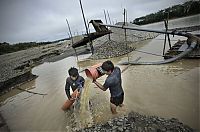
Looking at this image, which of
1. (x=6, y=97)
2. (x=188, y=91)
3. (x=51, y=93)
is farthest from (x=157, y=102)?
(x=6, y=97)

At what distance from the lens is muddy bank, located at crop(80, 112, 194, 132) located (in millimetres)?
3676

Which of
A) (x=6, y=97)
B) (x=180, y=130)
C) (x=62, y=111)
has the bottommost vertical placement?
(x=6, y=97)

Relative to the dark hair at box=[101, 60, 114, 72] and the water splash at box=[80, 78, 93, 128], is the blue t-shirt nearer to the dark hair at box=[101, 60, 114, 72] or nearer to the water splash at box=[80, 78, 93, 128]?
the dark hair at box=[101, 60, 114, 72]

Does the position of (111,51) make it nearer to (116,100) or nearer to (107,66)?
(116,100)

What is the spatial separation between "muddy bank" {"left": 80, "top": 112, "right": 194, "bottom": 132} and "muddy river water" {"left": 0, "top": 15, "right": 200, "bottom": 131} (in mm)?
697

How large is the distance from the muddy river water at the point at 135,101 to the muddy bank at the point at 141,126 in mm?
697

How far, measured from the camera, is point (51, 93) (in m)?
9.10

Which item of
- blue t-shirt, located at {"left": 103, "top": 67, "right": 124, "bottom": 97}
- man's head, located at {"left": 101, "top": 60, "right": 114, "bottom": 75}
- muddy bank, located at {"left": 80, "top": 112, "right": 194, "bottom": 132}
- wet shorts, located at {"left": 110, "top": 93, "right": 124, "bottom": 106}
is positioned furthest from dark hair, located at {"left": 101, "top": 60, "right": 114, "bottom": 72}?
muddy bank, located at {"left": 80, "top": 112, "right": 194, "bottom": 132}

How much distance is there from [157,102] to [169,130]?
2.16 m

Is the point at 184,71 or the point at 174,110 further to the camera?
the point at 184,71

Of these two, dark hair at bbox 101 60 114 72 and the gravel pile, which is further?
the gravel pile

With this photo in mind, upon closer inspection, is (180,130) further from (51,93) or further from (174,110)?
(51,93)

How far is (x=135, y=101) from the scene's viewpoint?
20.2 ft

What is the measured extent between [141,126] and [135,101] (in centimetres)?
237
